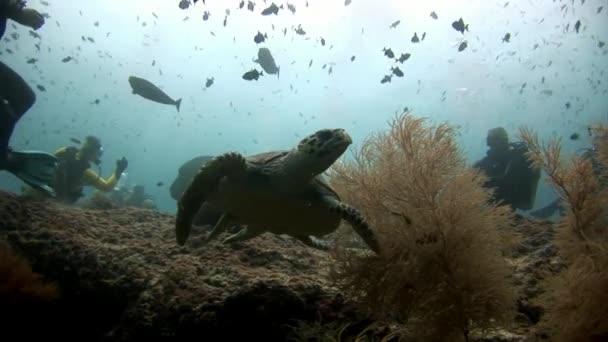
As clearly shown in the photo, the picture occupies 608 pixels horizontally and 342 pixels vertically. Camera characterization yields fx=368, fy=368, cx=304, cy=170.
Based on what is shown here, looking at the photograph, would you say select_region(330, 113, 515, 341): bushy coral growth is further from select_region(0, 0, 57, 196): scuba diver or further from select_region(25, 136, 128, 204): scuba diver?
select_region(25, 136, 128, 204): scuba diver

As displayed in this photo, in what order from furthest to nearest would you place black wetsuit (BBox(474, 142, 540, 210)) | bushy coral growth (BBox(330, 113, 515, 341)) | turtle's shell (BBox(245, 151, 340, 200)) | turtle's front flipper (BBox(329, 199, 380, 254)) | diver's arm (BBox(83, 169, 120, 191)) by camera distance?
1. diver's arm (BBox(83, 169, 120, 191))
2. black wetsuit (BBox(474, 142, 540, 210))
3. turtle's shell (BBox(245, 151, 340, 200))
4. turtle's front flipper (BBox(329, 199, 380, 254))
5. bushy coral growth (BBox(330, 113, 515, 341))

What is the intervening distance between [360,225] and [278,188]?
124 centimetres

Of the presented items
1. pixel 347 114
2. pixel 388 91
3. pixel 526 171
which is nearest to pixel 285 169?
pixel 526 171

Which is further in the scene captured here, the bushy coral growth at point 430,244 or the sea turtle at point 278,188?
the sea turtle at point 278,188

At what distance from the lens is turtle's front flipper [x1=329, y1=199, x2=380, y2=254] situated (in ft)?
11.7

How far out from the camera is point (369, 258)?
364 cm

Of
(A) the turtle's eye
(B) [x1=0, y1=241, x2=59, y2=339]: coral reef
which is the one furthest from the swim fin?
(A) the turtle's eye

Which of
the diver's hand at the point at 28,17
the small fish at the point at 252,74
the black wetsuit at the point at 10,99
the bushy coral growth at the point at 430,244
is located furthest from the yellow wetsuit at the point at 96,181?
the bushy coral growth at the point at 430,244

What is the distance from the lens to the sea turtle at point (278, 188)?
14.0ft

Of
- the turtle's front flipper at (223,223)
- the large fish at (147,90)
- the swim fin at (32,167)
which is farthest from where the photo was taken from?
the large fish at (147,90)

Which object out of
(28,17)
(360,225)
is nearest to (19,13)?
(28,17)

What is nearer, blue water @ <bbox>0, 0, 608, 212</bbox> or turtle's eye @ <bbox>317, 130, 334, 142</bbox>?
turtle's eye @ <bbox>317, 130, 334, 142</bbox>

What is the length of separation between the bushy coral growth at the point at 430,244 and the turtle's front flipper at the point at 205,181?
1504 millimetres

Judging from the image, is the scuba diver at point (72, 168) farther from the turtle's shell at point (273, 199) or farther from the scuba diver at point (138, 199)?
the turtle's shell at point (273, 199)
